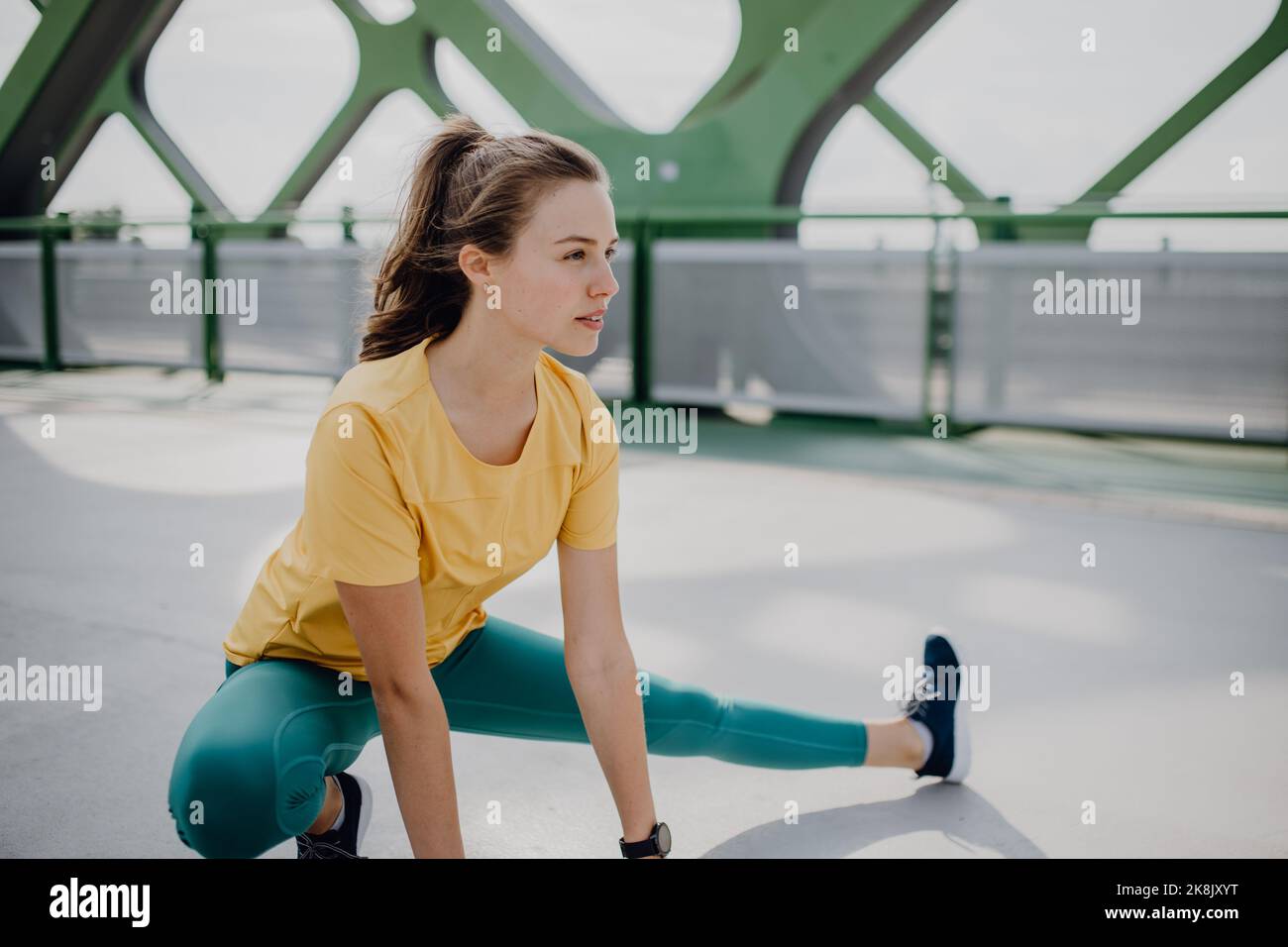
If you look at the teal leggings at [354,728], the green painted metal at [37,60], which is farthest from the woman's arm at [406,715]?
the green painted metal at [37,60]

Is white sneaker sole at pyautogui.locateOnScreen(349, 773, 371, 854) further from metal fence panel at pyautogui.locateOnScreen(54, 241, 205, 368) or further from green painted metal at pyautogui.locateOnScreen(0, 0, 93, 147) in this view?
green painted metal at pyautogui.locateOnScreen(0, 0, 93, 147)

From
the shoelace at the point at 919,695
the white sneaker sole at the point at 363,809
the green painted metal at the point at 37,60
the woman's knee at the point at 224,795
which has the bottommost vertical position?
the white sneaker sole at the point at 363,809

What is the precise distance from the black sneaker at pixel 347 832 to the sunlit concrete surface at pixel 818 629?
118mm

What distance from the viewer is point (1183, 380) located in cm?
649

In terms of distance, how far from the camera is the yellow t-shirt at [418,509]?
1.73 metres

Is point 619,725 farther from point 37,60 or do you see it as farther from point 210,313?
point 37,60

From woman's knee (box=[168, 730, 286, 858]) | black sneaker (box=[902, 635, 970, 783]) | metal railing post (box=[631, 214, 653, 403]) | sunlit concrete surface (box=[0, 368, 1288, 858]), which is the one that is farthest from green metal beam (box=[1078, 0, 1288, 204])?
woman's knee (box=[168, 730, 286, 858])

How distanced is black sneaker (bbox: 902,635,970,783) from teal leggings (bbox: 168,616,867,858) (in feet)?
0.54

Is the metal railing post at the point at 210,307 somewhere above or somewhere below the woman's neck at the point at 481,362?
above

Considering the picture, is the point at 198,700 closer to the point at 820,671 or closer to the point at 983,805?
the point at 820,671

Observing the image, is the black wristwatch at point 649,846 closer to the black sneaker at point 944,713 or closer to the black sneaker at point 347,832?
the black sneaker at point 347,832

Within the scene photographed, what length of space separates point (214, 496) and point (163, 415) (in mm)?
3070

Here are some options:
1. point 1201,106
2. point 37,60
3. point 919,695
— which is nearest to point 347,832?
point 919,695

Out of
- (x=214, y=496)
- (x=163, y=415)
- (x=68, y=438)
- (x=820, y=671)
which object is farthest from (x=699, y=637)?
(x=163, y=415)
